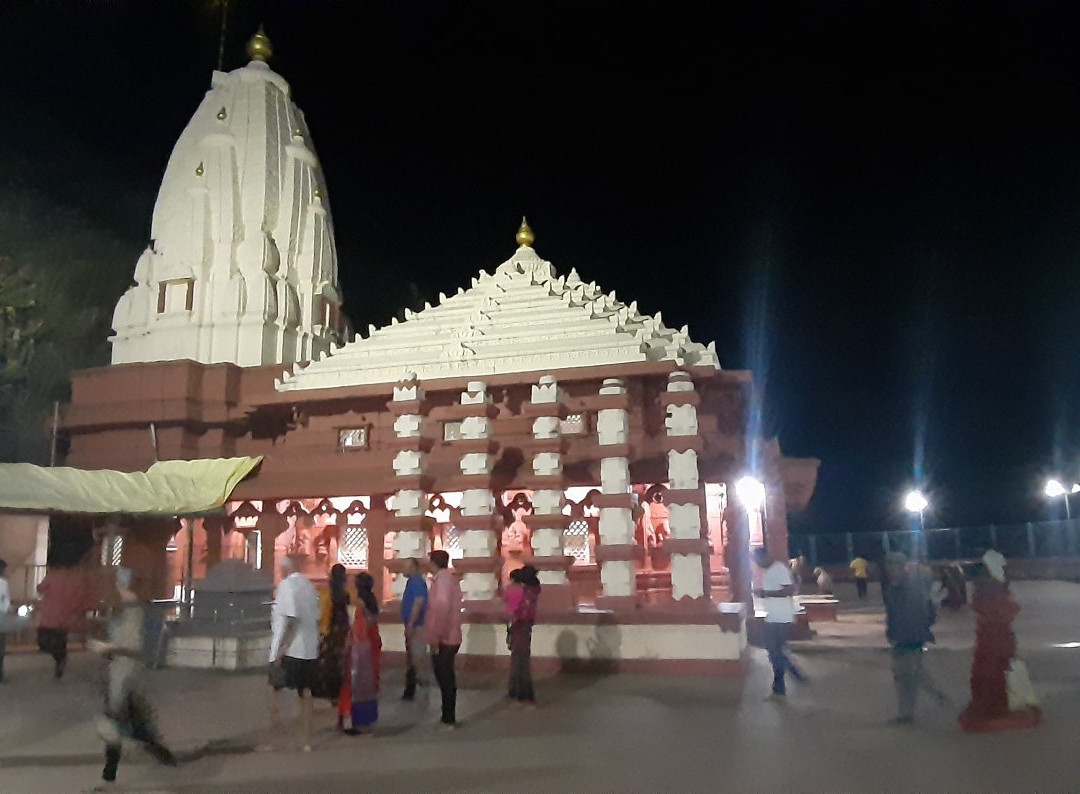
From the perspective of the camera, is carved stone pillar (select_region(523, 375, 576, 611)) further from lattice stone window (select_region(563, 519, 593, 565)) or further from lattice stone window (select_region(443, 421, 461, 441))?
lattice stone window (select_region(563, 519, 593, 565))

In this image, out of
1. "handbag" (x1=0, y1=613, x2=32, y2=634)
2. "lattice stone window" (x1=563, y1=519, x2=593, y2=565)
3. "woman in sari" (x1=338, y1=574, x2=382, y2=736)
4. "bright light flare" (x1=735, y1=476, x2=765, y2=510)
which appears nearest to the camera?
"woman in sari" (x1=338, y1=574, x2=382, y2=736)

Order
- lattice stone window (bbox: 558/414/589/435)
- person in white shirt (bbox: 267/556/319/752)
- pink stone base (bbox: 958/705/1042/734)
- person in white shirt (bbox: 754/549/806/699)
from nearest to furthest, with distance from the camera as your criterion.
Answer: person in white shirt (bbox: 267/556/319/752)
pink stone base (bbox: 958/705/1042/734)
person in white shirt (bbox: 754/549/806/699)
lattice stone window (bbox: 558/414/589/435)

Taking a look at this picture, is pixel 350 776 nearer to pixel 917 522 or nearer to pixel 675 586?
pixel 675 586

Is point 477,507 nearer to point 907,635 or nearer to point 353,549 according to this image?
point 907,635

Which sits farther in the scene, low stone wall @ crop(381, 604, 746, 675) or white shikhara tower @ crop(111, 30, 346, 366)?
white shikhara tower @ crop(111, 30, 346, 366)

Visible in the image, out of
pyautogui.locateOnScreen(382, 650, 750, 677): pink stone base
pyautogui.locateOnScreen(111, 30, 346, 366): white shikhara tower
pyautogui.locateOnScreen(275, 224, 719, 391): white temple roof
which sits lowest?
pyautogui.locateOnScreen(382, 650, 750, 677): pink stone base

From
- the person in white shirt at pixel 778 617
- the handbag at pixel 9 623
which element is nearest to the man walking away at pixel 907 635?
the person in white shirt at pixel 778 617

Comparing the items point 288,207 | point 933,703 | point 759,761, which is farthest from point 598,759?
point 288,207

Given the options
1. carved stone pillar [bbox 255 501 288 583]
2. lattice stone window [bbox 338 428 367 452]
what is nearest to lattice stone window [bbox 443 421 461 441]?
lattice stone window [bbox 338 428 367 452]

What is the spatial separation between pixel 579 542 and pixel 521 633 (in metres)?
9.02

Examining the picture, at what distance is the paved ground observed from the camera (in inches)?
234

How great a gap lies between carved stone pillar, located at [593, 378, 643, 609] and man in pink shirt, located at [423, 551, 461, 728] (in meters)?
4.17

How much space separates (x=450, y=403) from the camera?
15.8 metres

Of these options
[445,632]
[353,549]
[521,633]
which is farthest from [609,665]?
[353,549]
